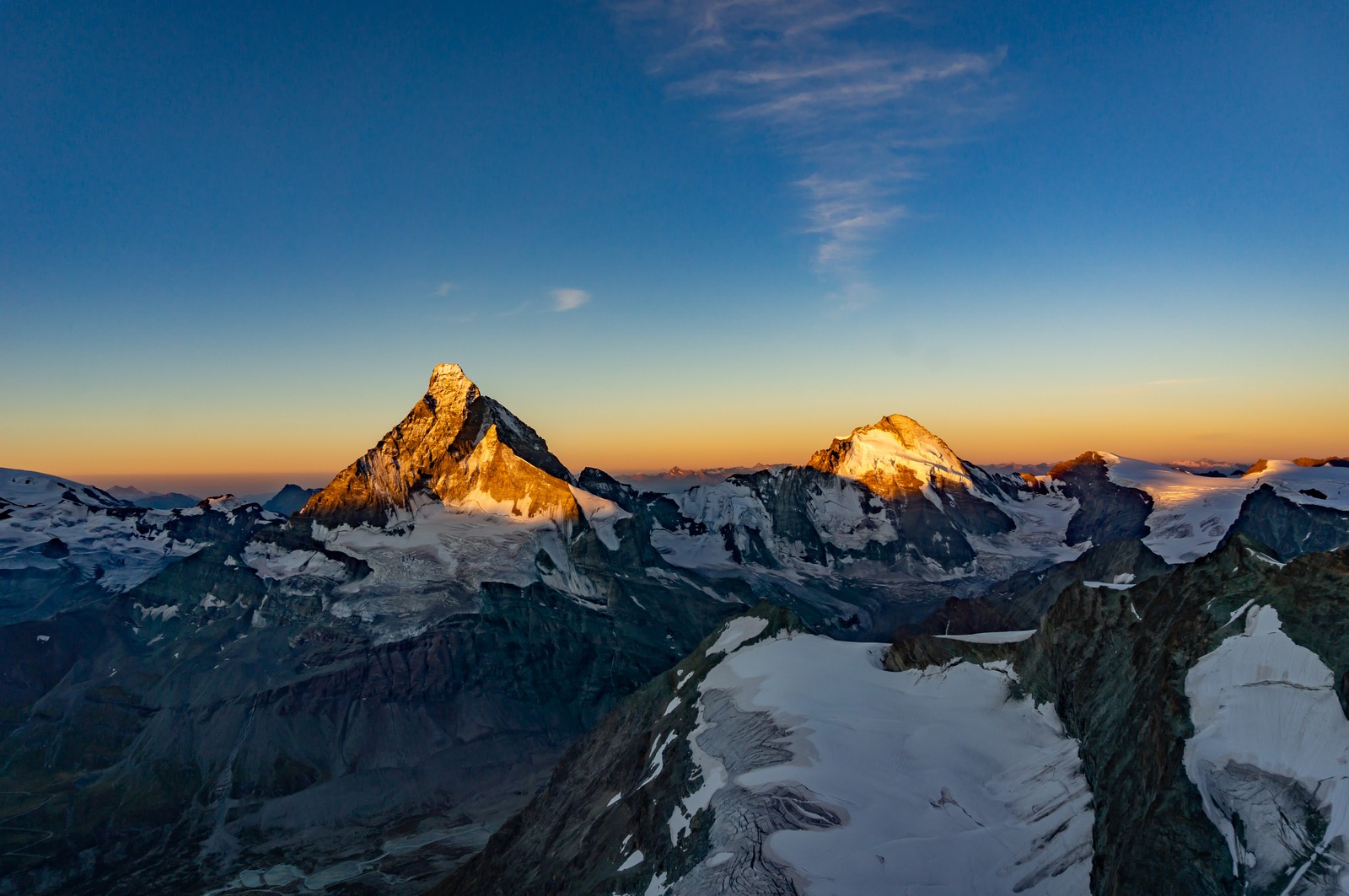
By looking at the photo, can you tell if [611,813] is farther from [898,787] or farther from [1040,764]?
[1040,764]

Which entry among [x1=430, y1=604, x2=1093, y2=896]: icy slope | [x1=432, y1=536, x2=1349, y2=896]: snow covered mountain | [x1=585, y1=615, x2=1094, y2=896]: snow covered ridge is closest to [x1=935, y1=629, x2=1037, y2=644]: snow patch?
[x1=432, y1=536, x2=1349, y2=896]: snow covered mountain

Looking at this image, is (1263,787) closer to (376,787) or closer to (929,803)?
(929,803)

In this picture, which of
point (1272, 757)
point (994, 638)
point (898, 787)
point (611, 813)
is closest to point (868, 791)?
point (898, 787)

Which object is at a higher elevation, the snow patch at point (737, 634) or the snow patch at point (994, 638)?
the snow patch at point (994, 638)

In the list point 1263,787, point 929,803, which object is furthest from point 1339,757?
point 929,803

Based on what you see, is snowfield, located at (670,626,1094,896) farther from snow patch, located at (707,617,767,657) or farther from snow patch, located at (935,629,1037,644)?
snow patch, located at (707,617,767,657)

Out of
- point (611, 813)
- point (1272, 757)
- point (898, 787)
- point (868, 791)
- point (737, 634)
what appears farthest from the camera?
point (737, 634)

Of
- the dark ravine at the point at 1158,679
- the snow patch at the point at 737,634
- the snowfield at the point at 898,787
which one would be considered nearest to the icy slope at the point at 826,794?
the snowfield at the point at 898,787

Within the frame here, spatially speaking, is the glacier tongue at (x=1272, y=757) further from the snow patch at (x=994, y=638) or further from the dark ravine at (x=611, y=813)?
the snow patch at (x=994, y=638)

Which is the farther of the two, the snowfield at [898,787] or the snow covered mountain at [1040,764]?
the snowfield at [898,787]
